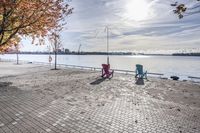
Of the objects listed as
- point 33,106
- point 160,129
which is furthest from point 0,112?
point 160,129

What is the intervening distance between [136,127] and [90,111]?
8.67 feet

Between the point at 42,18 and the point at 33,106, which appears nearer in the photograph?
the point at 33,106

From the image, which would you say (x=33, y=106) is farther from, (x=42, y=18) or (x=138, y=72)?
(x=138, y=72)

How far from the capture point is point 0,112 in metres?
9.52

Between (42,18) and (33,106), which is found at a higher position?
(42,18)

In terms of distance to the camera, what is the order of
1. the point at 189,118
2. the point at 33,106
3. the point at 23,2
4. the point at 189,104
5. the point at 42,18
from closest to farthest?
1. the point at 189,118
2. the point at 33,106
3. the point at 189,104
4. the point at 23,2
5. the point at 42,18

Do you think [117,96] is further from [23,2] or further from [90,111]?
[23,2]

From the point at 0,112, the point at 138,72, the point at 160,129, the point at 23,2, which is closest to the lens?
the point at 160,129

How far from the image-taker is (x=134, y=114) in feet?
30.5

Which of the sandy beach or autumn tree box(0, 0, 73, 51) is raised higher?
autumn tree box(0, 0, 73, 51)

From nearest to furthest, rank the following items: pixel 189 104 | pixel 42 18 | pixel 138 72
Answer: pixel 189 104, pixel 42 18, pixel 138 72

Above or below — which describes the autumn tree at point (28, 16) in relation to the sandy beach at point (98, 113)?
above

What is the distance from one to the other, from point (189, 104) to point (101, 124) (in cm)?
575

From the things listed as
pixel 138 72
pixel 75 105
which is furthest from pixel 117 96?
pixel 138 72
